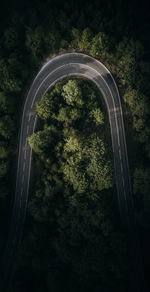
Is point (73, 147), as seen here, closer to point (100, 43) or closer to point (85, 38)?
point (100, 43)

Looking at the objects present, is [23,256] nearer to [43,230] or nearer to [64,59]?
[43,230]

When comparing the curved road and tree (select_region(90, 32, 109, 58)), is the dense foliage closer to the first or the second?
the curved road

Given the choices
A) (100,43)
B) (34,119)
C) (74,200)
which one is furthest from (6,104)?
(74,200)

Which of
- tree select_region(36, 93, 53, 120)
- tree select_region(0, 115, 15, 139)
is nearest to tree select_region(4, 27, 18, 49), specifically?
tree select_region(36, 93, 53, 120)

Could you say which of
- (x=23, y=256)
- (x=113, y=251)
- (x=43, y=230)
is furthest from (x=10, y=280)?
(x=113, y=251)

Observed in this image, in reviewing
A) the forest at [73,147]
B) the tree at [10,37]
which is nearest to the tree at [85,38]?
the forest at [73,147]

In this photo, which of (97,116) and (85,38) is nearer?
(85,38)
